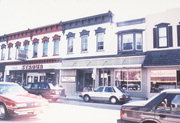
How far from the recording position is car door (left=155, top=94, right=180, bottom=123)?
181 inches

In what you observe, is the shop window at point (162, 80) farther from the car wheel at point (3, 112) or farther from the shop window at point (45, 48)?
the shop window at point (45, 48)

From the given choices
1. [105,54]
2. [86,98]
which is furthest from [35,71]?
[86,98]

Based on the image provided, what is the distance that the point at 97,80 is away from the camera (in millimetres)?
21891

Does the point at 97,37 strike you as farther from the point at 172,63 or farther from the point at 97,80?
the point at 172,63

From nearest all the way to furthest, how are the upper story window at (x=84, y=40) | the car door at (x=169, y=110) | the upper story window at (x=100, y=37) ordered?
the car door at (x=169, y=110)
the upper story window at (x=100, y=37)
the upper story window at (x=84, y=40)

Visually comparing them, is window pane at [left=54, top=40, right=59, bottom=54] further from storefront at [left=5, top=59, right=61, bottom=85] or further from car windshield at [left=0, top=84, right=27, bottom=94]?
car windshield at [left=0, top=84, right=27, bottom=94]

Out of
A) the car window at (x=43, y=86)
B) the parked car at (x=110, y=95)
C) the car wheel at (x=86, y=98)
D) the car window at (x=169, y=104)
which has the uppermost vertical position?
the car window at (x=169, y=104)

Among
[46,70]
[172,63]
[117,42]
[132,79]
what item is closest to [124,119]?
[172,63]

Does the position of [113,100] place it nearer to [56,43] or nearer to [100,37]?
[100,37]

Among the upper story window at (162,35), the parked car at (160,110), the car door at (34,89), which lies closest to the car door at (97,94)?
the car door at (34,89)

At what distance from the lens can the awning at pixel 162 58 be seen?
17.3 metres

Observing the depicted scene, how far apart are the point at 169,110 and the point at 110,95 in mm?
11466

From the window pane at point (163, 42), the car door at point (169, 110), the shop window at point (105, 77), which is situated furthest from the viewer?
the shop window at point (105, 77)

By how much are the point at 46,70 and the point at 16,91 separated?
681 inches
